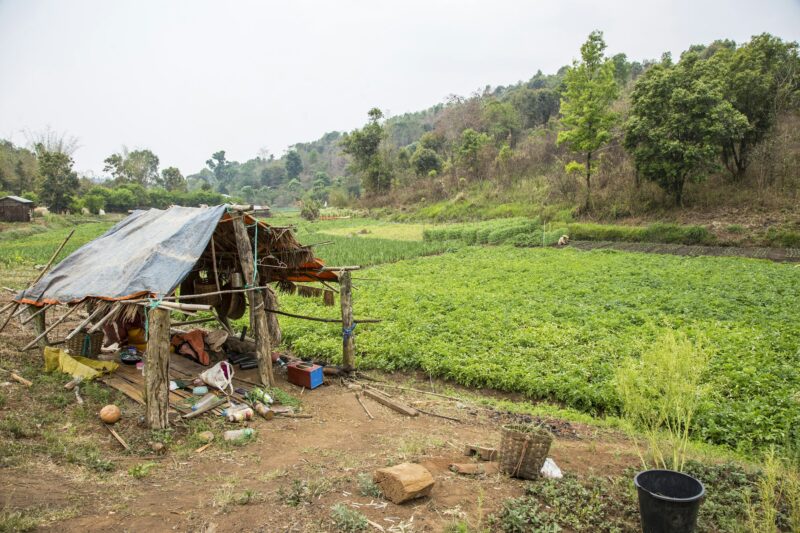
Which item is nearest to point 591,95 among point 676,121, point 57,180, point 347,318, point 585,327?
point 676,121

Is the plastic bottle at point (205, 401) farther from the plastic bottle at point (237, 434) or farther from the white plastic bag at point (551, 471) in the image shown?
the white plastic bag at point (551, 471)

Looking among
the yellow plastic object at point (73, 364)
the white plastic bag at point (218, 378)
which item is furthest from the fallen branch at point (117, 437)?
the yellow plastic object at point (73, 364)

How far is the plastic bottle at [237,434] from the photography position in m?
6.25

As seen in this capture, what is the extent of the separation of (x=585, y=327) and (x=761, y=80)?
22.5 meters

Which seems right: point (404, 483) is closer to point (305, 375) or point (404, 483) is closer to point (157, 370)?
point (157, 370)

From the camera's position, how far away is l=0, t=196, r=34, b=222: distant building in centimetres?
3544

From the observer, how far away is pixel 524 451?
4.91 meters

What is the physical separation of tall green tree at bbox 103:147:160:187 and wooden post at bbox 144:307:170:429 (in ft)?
209

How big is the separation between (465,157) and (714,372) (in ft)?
127

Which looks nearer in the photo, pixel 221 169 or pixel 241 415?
pixel 241 415

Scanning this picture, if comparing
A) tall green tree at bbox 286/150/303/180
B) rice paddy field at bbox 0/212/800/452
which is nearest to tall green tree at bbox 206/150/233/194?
tall green tree at bbox 286/150/303/180

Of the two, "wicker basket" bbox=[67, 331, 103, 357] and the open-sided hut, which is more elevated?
the open-sided hut

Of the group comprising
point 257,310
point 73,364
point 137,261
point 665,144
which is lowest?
point 73,364

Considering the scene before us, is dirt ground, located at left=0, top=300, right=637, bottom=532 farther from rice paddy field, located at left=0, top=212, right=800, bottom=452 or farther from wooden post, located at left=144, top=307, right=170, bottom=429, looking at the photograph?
rice paddy field, located at left=0, top=212, right=800, bottom=452
